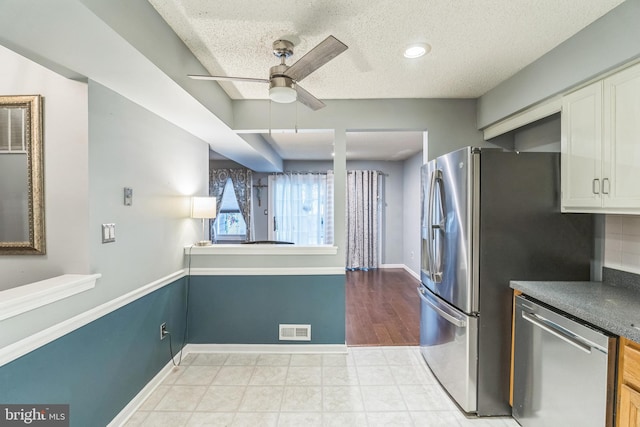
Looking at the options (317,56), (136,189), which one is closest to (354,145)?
(317,56)

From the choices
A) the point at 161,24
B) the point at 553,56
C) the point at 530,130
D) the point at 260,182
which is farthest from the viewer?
the point at 260,182

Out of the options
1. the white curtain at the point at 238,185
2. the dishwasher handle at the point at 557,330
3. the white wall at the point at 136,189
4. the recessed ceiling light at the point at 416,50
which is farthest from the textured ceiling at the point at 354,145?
the dishwasher handle at the point at 557,330

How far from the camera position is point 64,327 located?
145cm

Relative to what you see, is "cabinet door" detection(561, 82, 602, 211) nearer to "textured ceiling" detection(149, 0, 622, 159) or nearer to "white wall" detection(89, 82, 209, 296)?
"textured ceiling" detection(149, 0, 622, 159)

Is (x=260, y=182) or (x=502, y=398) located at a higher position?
(x=260, y=182)

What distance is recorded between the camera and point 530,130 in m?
2.46

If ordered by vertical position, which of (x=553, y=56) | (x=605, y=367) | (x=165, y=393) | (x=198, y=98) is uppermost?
(x=553, y=56)

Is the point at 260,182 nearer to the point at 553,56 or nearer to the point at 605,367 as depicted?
the point at 553,56

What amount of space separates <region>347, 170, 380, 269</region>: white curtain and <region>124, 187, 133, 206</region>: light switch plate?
4.57 m

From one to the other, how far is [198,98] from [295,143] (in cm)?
267

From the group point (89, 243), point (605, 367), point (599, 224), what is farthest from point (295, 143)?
point (605, 367)

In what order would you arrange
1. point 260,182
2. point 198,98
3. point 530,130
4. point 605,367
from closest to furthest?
point 605,367, point 198,98, point 530,130, point 260,182

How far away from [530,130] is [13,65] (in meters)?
3.69

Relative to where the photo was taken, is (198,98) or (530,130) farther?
(530,130)
